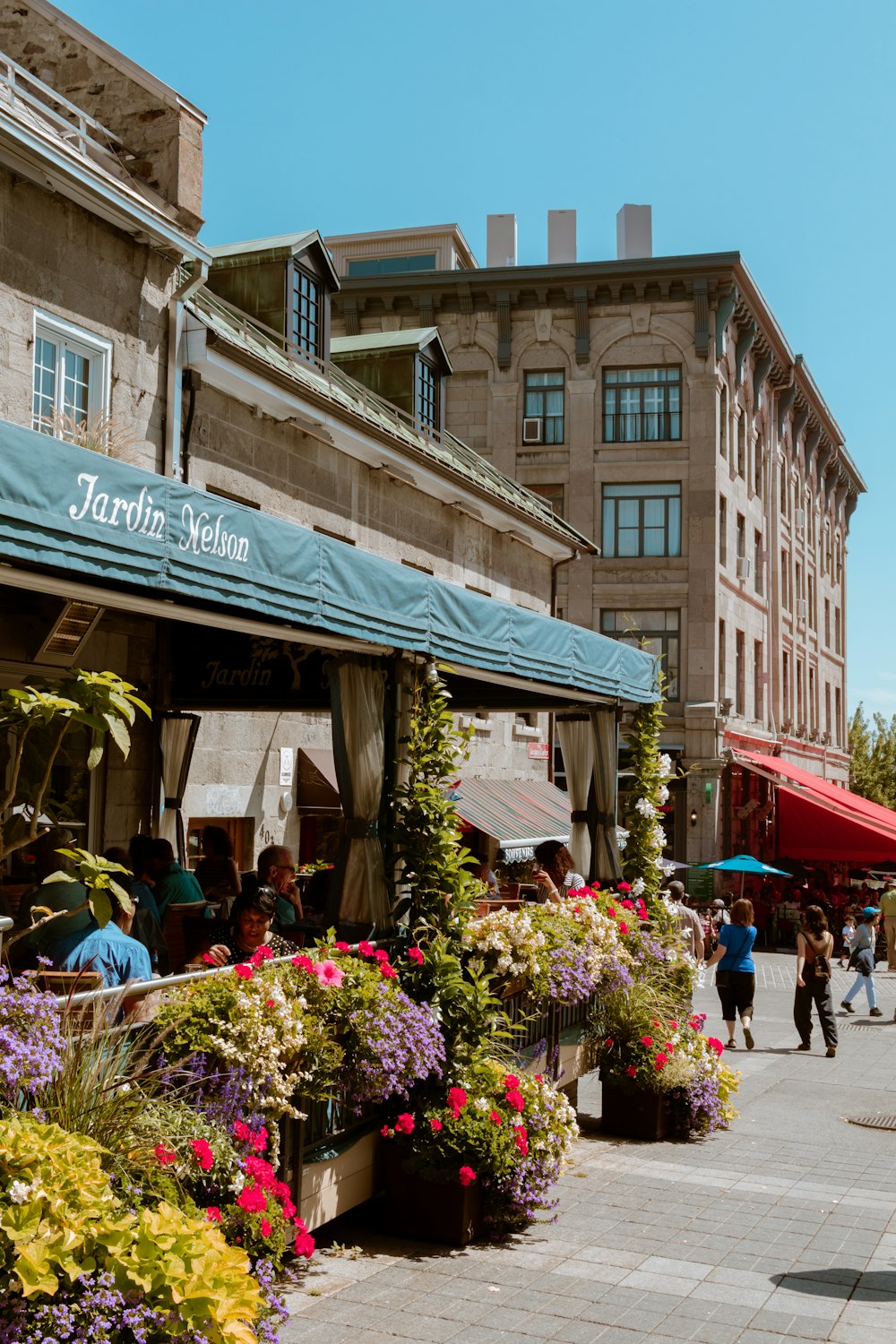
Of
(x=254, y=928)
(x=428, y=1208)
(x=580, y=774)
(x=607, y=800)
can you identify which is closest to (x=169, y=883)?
(x=254, y=928)

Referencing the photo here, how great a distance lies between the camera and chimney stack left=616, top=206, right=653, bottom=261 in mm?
36812

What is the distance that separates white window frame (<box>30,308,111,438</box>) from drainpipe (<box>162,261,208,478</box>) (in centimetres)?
87

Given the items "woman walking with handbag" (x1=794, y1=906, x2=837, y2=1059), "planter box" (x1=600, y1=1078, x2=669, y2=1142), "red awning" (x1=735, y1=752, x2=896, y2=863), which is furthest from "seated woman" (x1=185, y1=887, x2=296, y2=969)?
"red awning" (x1=735, y1=752, x2=896, y2=863)

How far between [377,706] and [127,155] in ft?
30.8

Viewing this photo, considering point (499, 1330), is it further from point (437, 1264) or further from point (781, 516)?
point (781, 516)

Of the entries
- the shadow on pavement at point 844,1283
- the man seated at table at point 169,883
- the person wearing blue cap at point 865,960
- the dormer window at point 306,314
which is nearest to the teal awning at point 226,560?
the man seated at table at point 169,883

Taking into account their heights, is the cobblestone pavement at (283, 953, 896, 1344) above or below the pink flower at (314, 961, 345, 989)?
below

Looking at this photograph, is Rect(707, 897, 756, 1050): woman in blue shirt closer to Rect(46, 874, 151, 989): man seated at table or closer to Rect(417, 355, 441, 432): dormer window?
Rect(46, 874, 151, 989): man seated at table

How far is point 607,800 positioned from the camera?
1228 cm

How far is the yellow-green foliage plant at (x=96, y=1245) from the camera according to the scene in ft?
12.5

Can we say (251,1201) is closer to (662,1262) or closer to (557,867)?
(662,1262)

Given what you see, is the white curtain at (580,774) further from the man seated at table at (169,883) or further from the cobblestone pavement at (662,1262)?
the man seated at table at (169,883)

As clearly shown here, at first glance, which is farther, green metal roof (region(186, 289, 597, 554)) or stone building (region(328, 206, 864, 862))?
stone building (region(328, 206, 864, 862))

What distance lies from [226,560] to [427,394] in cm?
1611
